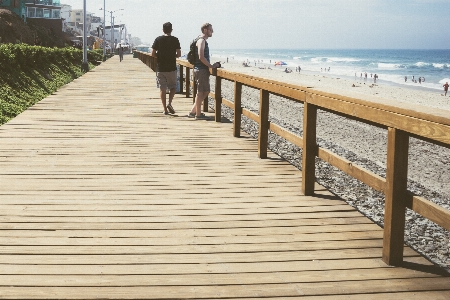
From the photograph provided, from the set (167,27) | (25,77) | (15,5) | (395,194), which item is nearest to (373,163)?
(167,27)

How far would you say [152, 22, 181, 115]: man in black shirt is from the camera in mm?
9922

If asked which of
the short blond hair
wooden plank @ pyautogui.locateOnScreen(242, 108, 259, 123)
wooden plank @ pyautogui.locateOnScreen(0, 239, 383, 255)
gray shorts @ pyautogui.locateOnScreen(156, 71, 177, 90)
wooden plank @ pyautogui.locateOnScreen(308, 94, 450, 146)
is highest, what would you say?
the short blond hair

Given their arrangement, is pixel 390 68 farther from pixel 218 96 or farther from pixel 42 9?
pixel 218 96

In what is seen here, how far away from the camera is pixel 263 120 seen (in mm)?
6500

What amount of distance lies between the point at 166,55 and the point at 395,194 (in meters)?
7.22

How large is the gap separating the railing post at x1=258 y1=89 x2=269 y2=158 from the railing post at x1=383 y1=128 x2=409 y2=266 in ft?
10.3

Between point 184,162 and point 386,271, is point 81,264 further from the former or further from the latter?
point 184,162

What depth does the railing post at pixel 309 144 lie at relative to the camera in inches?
189

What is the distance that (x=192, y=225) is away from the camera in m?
4.03

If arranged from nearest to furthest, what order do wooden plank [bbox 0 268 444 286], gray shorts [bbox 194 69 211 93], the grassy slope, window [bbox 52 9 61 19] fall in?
1. wooden plank [bbox 0 268 444 286]
2. gray shorts [bbox 194 69 211 93]
3. the grassy slope
4. window [bbox 52 9 61 19]

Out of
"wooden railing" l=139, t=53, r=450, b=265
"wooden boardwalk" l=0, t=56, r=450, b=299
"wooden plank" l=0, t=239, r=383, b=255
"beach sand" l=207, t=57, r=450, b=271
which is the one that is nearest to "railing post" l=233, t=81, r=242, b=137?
"beach sand" l=207, t=57, r=450, b=271

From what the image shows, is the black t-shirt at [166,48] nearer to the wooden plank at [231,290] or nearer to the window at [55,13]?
the wooden plank at [231,290]

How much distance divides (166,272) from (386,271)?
1.24m

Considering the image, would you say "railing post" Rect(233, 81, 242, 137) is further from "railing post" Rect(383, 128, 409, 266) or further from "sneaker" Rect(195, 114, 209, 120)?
"railing post" Rect(383, 128, 409, 266)
